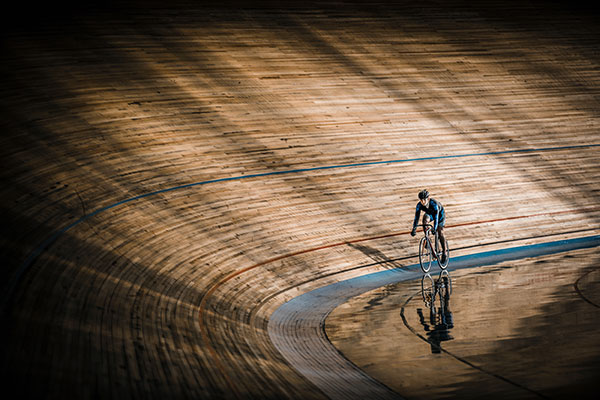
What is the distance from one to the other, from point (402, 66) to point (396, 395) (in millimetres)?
7847

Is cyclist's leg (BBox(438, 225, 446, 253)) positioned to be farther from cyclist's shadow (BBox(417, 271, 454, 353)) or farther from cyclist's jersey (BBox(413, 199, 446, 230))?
cyclist's shadow (BBox(417, 271, 454, 353))

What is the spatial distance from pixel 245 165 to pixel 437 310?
351cm

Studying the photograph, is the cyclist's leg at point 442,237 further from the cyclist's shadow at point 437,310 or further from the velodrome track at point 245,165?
the velodrome track at point 245,165

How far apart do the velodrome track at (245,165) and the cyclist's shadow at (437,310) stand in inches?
28.6

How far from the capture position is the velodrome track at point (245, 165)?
4.45 m

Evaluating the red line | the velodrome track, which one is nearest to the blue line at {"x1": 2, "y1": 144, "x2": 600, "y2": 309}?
the velodrome track

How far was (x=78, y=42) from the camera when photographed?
941 centimetres

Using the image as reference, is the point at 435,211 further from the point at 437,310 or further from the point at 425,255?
the point at 437,310

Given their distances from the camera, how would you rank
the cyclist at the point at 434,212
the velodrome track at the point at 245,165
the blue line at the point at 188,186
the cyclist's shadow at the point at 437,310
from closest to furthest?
the velodrome track at the point at 245,165, the blue line at the point at 188,186, the cyclist's shadow at the point at 437,310, the cyclist at the point at 434,212

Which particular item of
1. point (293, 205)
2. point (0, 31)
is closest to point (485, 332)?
point (293, 205)

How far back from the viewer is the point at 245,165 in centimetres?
830

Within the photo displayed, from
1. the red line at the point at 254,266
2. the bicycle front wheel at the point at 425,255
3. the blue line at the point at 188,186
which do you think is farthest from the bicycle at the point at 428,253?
the blue line at the point at 188,186

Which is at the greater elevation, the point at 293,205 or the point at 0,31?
the point at 0,31

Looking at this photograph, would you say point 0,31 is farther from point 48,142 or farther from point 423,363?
point 423,363
